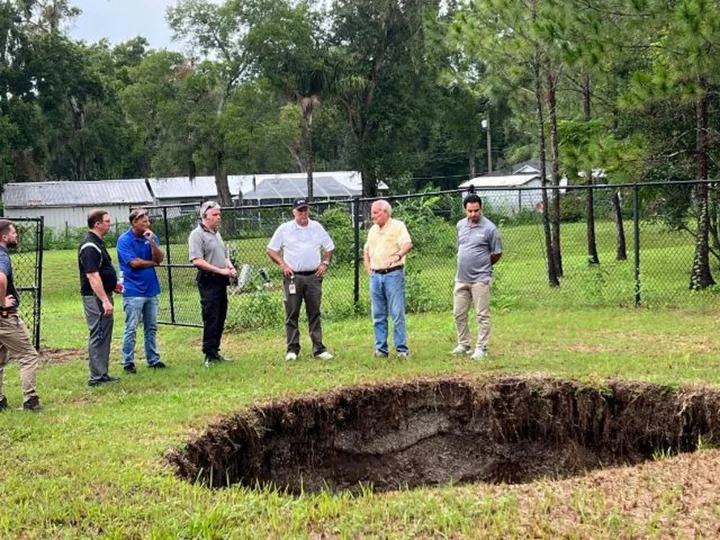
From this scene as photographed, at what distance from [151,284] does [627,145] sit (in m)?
8.00

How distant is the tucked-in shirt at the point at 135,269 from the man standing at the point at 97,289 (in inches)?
12.7

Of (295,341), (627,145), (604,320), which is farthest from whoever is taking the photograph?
(627,145)

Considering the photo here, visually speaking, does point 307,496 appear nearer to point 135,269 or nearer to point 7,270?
point 7,270

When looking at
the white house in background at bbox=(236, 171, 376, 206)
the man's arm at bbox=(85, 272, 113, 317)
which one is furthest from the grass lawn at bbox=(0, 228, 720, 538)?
the white house in background at bbox=(236, 171, 376, 206)

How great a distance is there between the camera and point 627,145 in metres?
11.9

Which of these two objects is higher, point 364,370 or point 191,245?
point 191,245

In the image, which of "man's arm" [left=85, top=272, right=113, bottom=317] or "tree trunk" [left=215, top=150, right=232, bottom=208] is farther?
"tree trunk" [left=215, top=150, right=232, bottom=208]

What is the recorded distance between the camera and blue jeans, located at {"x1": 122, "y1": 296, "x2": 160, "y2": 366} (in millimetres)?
7734

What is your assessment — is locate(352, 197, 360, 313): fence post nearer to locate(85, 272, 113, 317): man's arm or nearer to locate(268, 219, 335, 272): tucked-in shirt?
locate(268, 219, 335, 272): tucked-in shirt

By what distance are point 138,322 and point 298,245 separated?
190cm

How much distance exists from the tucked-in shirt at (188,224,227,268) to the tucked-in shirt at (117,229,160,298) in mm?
477

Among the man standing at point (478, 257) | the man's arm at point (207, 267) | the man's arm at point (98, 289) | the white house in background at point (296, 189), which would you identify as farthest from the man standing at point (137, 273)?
the white house in background at point (296, 189)

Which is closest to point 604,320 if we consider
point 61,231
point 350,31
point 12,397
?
point 12,397

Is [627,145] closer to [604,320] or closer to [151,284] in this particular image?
[604,320]
